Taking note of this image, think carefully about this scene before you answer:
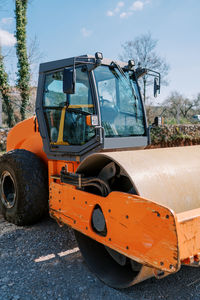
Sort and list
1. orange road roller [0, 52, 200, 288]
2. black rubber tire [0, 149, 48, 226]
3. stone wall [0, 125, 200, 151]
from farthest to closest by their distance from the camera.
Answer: stone wall [0, 125, 200, 151], black rubber tire [0, 149, 48, 226], orange road roller [0, 52, 200, 288]

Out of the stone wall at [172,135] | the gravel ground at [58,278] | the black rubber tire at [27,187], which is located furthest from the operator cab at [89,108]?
the stone wall at [172,135]

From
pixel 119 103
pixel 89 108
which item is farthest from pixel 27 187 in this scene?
pixel 119 103

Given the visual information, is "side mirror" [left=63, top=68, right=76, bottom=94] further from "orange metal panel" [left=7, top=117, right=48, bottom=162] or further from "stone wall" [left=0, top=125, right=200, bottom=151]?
"stone wall" [left=0, top=125, right=200, bottom=151]

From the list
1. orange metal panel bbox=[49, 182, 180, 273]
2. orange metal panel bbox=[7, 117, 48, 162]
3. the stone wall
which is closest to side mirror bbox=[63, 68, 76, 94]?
orange metal panel bbox=[49, 182, 180, 273]

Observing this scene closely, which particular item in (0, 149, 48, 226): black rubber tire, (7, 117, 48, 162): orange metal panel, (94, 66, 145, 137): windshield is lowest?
(0, 149, 48, 226): black rubber tire

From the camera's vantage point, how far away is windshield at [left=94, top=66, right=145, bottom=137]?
10.9ft

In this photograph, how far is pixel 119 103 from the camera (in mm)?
3564

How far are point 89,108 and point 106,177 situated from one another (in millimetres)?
1090

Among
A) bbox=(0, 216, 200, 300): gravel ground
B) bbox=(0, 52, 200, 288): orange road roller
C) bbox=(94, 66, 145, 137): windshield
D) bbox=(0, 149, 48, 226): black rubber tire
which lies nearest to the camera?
bbox=(0, 52, 200, 288): orange road roller

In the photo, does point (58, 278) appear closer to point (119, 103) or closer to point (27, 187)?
point (27, 187)

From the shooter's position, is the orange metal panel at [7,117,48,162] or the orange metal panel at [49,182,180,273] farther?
the orange metal panel at [7,117,48,162]

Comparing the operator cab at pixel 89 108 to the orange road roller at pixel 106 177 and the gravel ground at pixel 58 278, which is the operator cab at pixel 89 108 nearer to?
the orange road roller at pixel 106 177

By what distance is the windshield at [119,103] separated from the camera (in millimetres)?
3318

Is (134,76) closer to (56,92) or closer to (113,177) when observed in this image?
(56,92)
